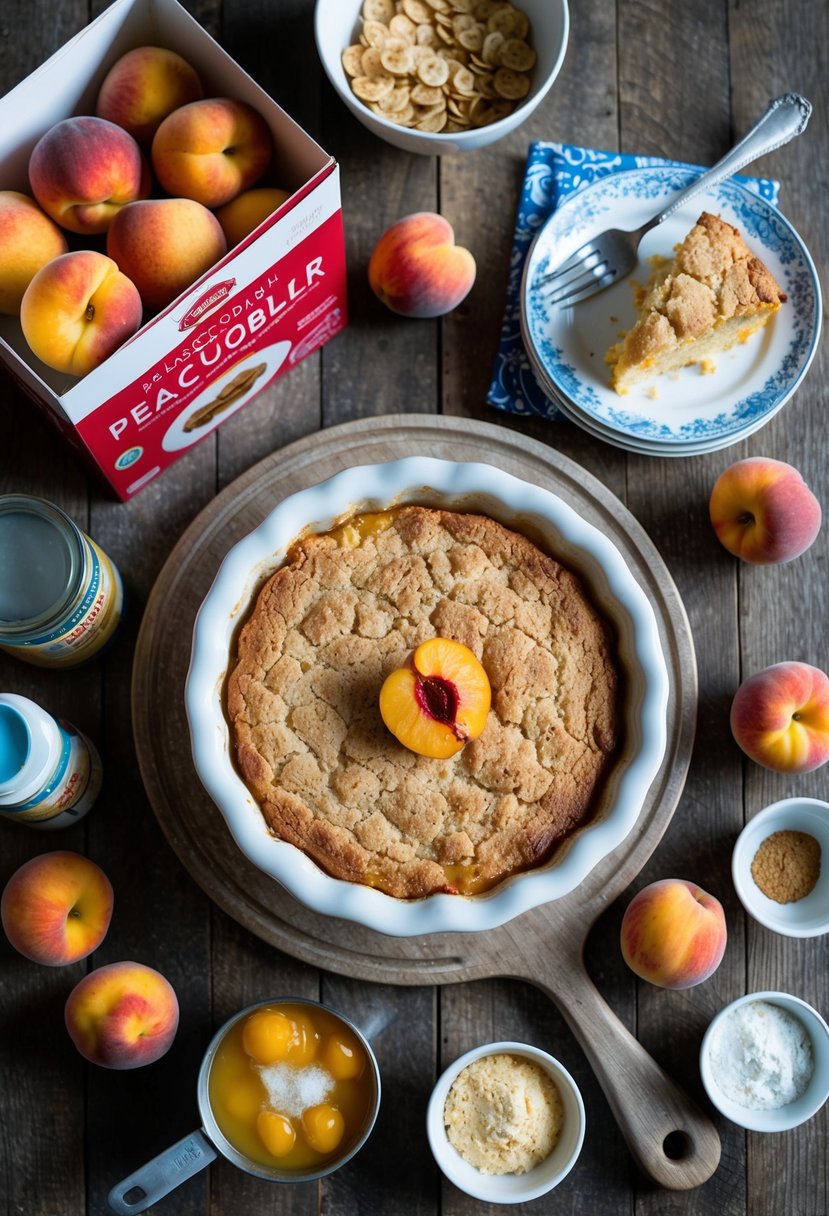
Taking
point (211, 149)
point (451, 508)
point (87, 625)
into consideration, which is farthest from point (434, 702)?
point (211, 149)

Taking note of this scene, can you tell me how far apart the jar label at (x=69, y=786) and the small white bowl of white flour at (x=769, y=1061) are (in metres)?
1.09

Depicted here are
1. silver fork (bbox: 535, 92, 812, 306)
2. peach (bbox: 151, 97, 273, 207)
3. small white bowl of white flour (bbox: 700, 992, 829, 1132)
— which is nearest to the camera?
peach (bbox: 151, 97, 273, 207)

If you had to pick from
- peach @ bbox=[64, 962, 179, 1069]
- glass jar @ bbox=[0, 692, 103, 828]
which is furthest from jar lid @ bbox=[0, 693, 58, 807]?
peach @ bbox=[64, 962, 179, 1069]

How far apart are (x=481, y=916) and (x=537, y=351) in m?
0.95

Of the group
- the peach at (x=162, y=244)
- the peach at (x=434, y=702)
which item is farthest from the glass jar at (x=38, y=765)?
the peach at (x=162, y=244)

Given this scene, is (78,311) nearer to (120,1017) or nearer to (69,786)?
(69,786)

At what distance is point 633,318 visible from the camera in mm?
1899

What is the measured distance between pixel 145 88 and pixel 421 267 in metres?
0.50

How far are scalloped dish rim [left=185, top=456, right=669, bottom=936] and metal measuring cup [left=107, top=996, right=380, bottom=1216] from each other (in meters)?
0.28

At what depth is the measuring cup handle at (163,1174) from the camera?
1.59 meters

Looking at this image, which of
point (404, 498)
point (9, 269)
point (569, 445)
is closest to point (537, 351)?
point (569, 445)

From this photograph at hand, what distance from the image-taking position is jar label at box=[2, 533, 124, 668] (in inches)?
63.7

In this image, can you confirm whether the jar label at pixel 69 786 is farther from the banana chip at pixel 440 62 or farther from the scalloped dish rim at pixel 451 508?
the banana chip at pixel 440 62

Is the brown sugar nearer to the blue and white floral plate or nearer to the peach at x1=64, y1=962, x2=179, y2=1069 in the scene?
the blue and white floral plate
